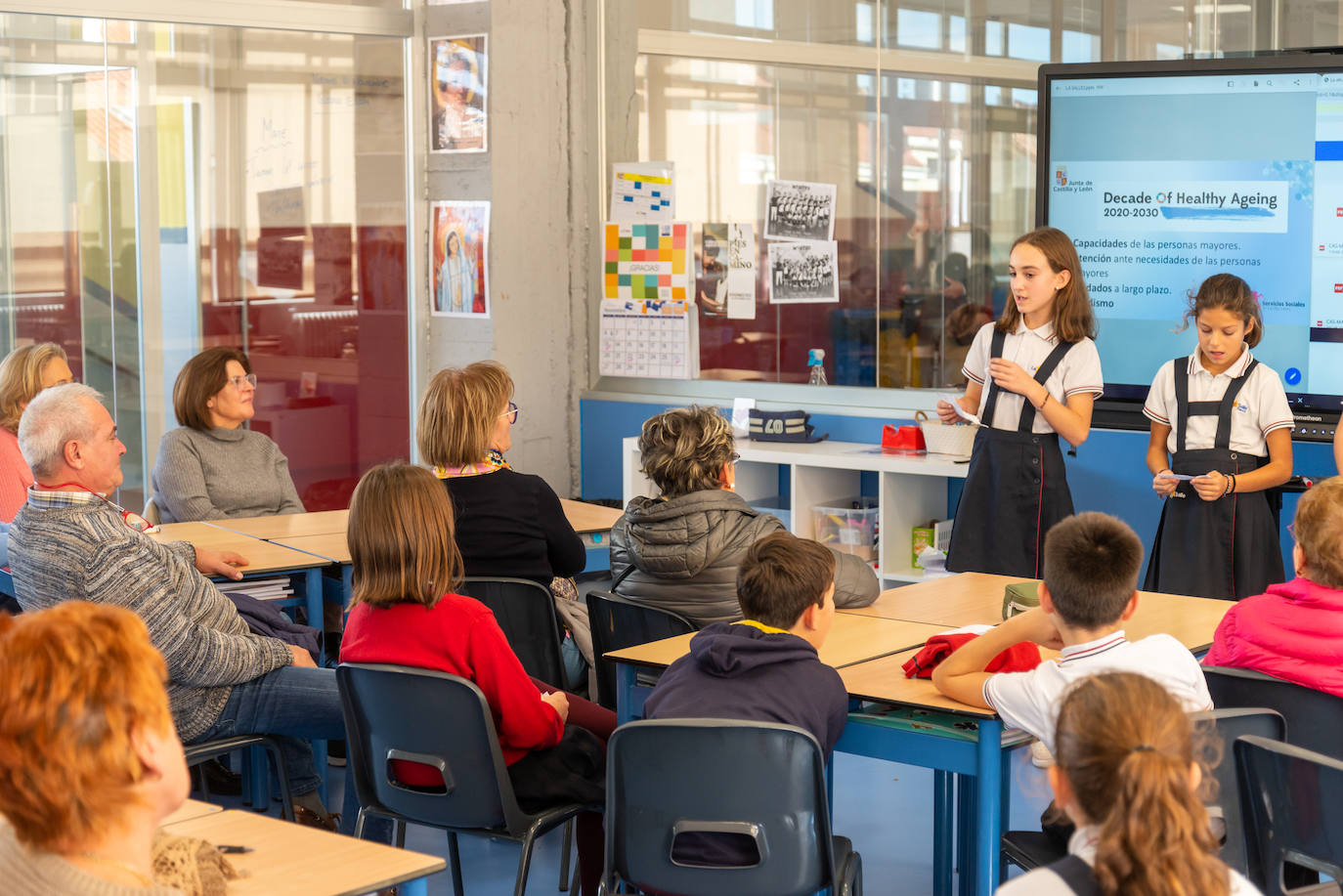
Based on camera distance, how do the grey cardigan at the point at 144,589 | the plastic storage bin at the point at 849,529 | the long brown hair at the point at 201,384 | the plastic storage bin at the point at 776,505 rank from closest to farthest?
the grey cardigan at the point at 144,589
the long brown hair at the point at 201,384
the plastic storage bin at the point at 849,529
the plastic storage bin at the point at 776,505

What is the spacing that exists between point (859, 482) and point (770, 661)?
11.8 feet

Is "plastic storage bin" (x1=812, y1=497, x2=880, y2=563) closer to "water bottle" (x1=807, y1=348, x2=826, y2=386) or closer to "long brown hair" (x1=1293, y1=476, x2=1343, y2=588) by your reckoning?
"water bottle" (x1=807, y1=348, x2=826, y2=386)

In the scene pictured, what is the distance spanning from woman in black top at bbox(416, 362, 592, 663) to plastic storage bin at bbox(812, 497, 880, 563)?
206 cm

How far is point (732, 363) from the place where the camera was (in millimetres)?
6699

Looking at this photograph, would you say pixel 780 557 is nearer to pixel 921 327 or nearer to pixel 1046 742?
pixel 1046 742

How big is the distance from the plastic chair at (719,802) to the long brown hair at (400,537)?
65cm

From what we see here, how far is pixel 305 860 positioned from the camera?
1.90 metres

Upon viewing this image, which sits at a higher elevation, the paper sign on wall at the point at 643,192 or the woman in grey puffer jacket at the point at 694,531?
the paper sign on wall at the point at 643,192

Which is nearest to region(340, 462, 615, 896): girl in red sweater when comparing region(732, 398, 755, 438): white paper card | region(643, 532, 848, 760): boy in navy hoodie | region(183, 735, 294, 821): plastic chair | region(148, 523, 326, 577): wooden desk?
region(643, 532, 848, 760): boy in navy hoodie

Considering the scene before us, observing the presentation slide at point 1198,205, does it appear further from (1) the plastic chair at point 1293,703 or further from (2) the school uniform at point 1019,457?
(1) the plastic chair at point 1293,703

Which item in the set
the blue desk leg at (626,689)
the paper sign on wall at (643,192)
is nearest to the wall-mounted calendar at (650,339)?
the paper sign on wall at (643,192)

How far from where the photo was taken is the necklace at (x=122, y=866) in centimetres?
145

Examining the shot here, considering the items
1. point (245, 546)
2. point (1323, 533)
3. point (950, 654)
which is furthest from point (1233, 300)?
point (245, 546)

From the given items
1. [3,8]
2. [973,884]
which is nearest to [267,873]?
[973,884]
